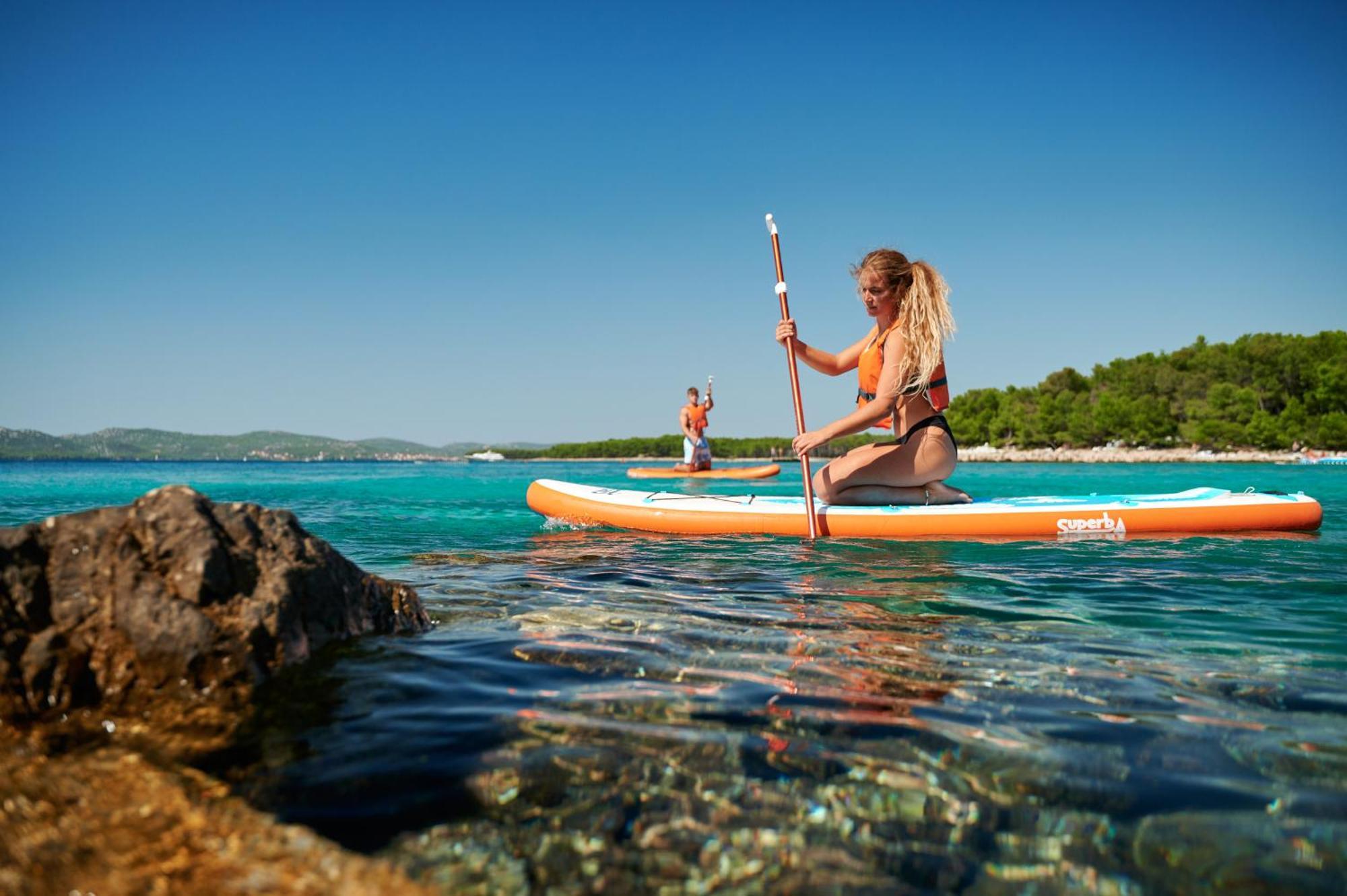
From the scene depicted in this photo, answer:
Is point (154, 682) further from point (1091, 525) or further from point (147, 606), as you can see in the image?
point (1091, 525)

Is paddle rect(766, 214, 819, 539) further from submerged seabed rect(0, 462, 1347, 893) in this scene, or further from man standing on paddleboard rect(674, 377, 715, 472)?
man standing on paddleboard rect(674, 377, 715, 472)

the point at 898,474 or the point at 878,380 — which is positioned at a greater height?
the point at 878,380

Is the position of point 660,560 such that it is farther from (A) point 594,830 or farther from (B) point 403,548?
(A) point 594,830

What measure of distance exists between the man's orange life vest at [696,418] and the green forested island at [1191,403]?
123 ft

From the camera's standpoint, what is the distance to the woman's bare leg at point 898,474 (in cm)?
778

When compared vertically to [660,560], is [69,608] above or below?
above

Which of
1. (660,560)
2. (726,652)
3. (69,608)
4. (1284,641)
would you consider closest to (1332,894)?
(726,652)

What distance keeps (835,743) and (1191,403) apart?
8522cm

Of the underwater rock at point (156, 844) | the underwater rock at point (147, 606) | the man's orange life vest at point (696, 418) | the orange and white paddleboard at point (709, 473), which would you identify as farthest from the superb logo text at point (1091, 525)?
the man's orange life vest at point (696, 418)

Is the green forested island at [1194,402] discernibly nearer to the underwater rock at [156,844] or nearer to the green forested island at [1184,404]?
the green forested island at [1184,404]

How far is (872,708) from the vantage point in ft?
8.55

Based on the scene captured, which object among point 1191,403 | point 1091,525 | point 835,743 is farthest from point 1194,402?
point 835,743

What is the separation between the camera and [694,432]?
24734mm

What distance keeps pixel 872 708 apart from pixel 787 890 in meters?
1.12
